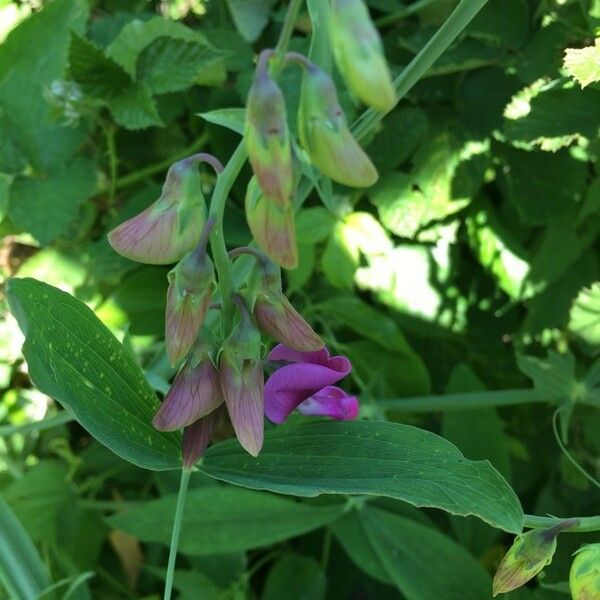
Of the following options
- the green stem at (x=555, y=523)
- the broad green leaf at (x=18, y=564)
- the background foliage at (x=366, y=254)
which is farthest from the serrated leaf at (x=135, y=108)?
the green stem at (x=555, y=523)

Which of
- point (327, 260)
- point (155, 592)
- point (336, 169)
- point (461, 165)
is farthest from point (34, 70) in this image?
point (155, 592)

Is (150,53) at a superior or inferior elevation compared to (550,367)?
superior

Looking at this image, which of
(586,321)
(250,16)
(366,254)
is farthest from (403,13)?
(586,321)

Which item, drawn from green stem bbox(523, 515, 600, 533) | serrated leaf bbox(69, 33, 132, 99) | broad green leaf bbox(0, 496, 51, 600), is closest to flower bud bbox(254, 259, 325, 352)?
green stem bbox(523, 515, 600, 533)

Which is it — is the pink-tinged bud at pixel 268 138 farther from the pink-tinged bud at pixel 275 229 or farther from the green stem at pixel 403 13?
the green stem at pixel 403 13

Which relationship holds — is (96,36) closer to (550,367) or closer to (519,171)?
(519,171)

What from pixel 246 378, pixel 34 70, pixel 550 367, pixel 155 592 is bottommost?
pixel 155 592
